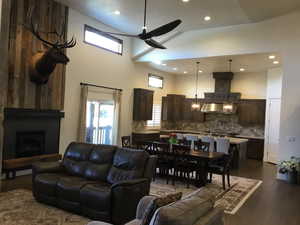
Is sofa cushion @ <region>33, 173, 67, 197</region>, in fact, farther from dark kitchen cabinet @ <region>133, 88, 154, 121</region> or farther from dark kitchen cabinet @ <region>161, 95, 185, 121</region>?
dark kitchen cabinet @ <region>161, 95, 185, 121</region>

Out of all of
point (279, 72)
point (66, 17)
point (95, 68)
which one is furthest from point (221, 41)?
point (66, 17)

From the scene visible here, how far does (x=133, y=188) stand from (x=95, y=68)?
5.58 meters

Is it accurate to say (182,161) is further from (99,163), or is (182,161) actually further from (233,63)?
(233,63)

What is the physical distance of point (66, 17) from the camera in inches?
281

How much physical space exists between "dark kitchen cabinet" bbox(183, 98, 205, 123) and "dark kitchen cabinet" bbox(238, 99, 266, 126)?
186 centimetres

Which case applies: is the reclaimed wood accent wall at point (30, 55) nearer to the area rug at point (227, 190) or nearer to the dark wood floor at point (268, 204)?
the dark wood floor at point (268, 204)

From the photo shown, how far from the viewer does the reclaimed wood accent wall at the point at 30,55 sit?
19.0 feet

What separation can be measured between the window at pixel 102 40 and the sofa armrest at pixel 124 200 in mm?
5701

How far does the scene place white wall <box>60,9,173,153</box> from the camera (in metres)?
7.38

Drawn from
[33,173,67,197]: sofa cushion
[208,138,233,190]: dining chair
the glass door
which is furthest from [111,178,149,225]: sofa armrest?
the glass door

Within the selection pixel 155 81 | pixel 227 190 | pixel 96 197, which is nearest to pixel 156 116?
pixel 155 81

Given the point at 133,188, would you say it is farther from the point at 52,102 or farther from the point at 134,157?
the point at 52,102

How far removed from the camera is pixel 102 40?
8562 millimetres

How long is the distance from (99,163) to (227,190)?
3077mm
